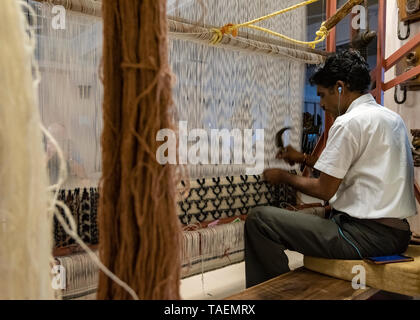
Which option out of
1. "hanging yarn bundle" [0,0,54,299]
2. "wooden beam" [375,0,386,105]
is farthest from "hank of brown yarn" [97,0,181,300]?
"wooden beam" [375,0,386,105]

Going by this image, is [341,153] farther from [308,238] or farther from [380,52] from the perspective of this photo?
[380,52]

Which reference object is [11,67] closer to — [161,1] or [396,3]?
[161,1]

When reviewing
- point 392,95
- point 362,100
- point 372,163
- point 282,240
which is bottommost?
point 282,240

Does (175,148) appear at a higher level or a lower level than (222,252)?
higher

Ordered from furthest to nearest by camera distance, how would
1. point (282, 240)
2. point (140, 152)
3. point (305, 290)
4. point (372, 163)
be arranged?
point (282, 240) → point (372, 163) → point (305, 290) → point (140, 152)

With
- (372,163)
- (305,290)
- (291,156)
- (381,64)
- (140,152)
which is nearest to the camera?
(140,152)

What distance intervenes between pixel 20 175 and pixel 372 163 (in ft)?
4.87

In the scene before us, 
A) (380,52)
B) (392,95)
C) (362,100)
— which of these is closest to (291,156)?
(362,100)

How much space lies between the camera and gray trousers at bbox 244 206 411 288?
5.35 ft

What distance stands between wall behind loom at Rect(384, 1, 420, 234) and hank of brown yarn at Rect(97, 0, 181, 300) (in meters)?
2.14

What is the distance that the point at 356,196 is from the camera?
5.50 ft
